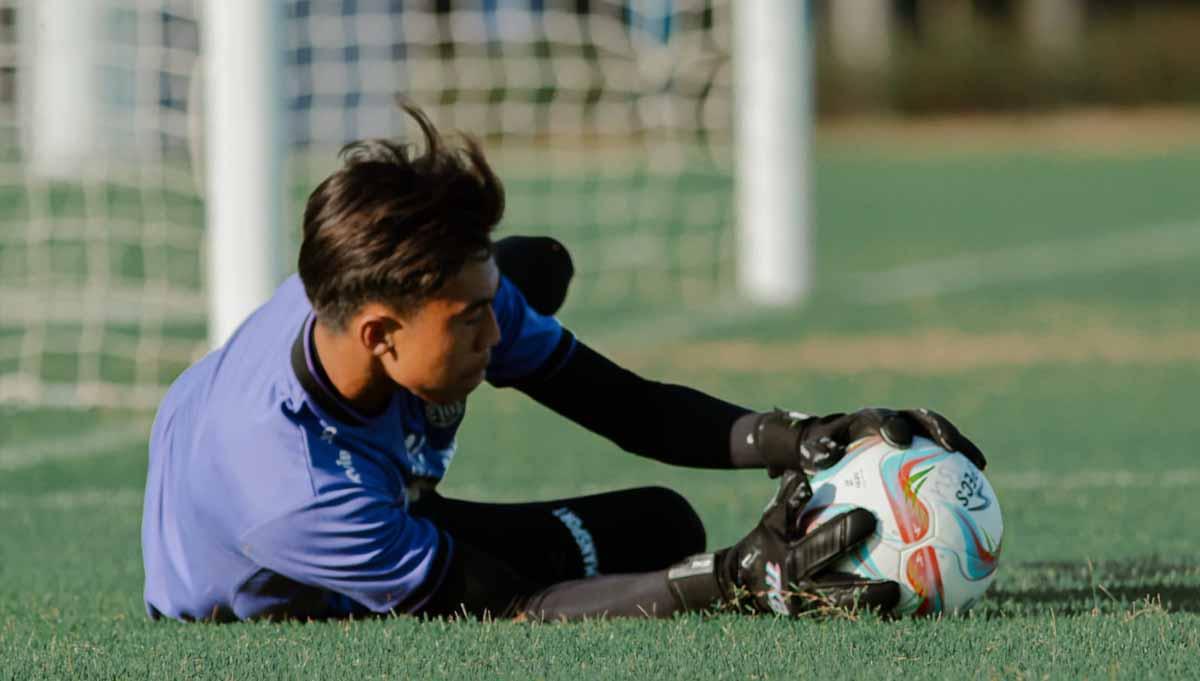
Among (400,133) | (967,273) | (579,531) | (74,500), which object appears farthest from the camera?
(400,133)

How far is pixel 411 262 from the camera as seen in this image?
366 cm

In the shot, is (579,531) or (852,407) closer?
(579,531)

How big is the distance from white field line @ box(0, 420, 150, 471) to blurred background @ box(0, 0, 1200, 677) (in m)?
0.02

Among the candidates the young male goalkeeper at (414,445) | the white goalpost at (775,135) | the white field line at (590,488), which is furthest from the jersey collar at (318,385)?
the white goalpost at (775,135)

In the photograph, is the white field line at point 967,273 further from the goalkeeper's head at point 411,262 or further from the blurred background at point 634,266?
the goalkeeper's head at point 411,262

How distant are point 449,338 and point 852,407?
4450 mm

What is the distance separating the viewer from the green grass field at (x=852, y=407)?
3.74m

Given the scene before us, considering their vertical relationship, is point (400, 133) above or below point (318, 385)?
above

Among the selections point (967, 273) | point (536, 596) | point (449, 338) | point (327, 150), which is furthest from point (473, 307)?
point (327, 150)

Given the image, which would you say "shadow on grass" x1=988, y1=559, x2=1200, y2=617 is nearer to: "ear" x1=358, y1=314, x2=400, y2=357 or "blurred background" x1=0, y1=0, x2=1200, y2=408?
"ear" x1=358, y1=314, x2=400, y2=357

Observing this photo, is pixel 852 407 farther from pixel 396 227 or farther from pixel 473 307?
pixel 396 227

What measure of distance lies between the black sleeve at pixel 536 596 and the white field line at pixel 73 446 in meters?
3.17

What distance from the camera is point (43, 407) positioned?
8.16m

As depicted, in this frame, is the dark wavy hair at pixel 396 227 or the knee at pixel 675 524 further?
the knee at pixel 675 524
